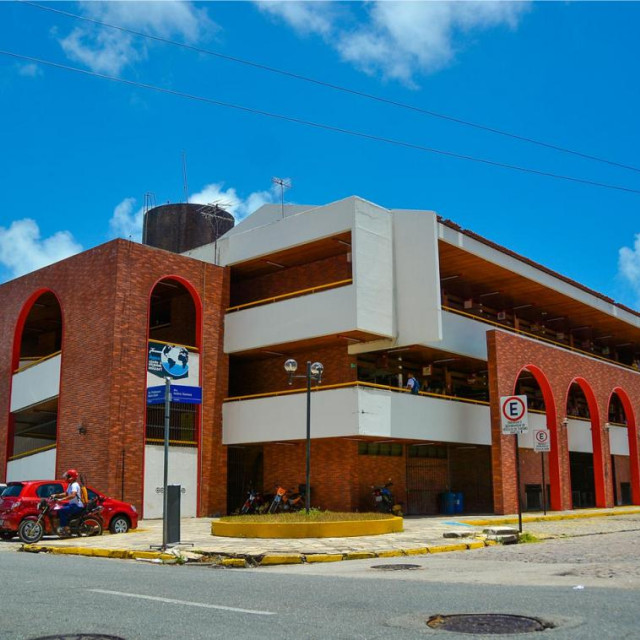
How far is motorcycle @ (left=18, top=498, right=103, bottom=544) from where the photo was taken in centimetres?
1848

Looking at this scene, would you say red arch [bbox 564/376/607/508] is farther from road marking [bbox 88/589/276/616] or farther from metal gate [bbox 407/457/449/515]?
road marking [bbox 88/589/276/616]

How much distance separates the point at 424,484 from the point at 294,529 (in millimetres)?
14875

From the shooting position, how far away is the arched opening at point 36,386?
100ft

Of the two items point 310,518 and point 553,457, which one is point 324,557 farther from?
point 553,457

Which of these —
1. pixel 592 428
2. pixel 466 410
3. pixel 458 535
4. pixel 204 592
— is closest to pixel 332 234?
pixel 466 410

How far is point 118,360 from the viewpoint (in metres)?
27.2

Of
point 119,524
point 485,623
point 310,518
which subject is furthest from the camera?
point 119,524

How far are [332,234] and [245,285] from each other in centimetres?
671

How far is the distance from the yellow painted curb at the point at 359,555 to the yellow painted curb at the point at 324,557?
0.59 feet

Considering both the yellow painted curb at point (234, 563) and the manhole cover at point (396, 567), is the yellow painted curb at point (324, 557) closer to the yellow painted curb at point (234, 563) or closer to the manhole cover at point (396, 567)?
the yellow painted curb at point (234, 563)

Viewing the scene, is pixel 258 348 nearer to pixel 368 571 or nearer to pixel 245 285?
pixel 245 285

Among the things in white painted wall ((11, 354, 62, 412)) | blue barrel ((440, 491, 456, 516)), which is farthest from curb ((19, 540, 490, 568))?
blue barrel ((440, 491, 456, 516))

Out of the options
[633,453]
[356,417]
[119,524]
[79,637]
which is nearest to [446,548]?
[119,524]

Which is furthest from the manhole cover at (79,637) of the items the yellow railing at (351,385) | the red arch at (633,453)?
the red arch at (633,453)
